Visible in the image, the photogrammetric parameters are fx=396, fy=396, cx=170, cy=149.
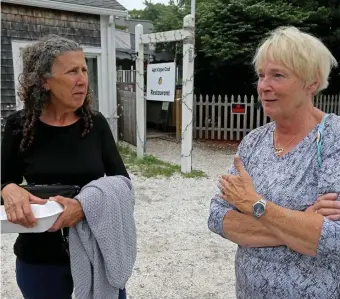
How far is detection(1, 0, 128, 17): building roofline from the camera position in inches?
303

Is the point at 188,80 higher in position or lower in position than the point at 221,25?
lower

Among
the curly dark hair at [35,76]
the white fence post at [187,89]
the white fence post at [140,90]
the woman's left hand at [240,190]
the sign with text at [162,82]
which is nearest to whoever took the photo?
the woman's left hand at [240,190]

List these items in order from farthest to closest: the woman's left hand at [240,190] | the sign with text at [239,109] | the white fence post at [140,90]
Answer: the sign with text at [239,109] < the white fence post at [140,90] < the woman's left hand at [240,190]

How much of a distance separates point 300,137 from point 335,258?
488 millimetres

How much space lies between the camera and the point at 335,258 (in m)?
1.42

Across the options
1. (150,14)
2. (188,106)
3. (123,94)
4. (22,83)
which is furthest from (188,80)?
(150,14)

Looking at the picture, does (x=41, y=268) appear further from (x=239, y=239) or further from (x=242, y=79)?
(x=242, y=79)

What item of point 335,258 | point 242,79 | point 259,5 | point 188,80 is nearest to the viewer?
point 335,258

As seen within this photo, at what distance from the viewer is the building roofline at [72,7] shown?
771cm

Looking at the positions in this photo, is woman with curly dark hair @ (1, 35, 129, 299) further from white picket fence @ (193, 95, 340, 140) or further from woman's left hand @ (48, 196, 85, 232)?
white picket fence @ (193, 95, 340, 140)

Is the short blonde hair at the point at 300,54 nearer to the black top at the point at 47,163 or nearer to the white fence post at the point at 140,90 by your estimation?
the black top at the point at 47,163

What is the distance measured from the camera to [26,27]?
25.9 ft

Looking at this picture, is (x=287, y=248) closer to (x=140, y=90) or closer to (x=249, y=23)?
(x=140, y=90)

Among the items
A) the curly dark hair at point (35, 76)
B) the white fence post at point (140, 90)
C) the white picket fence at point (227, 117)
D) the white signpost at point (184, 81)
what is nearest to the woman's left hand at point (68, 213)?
the curly dark hair at point (35, 76)
